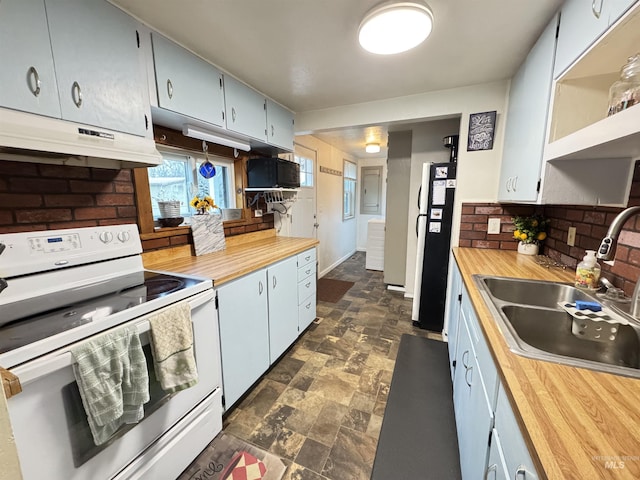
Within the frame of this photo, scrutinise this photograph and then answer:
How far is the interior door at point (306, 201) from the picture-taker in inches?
136

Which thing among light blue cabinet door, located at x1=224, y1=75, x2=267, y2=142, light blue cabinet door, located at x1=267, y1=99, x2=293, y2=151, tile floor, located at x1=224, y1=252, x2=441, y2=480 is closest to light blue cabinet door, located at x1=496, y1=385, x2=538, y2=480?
tile floor, located at x1=224, y1=252, x2=441, y2=480

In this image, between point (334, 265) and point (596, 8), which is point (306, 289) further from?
point (334, 265)

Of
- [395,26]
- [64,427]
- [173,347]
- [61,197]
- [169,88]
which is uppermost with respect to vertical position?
[395,26]

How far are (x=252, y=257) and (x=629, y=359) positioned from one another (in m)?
1.88

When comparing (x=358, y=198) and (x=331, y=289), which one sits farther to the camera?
(x=358, y=198)

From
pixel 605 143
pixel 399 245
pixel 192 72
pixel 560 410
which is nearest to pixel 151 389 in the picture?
pixel 560 410

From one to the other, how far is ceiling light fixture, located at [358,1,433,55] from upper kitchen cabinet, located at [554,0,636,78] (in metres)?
0.57

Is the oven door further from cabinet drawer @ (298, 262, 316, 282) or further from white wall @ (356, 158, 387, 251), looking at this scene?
white wall @ (356, 158, 387, 251)

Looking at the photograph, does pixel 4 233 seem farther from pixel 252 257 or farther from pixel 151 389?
pixel 252 257

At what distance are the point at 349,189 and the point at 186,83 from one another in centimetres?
436

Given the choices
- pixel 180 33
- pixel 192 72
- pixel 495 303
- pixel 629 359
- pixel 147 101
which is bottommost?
pixel 629 359

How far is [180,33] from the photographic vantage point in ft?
4.81

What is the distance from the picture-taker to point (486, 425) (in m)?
0.82

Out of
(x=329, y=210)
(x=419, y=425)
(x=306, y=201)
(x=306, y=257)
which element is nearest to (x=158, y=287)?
(x=306, y=257)
